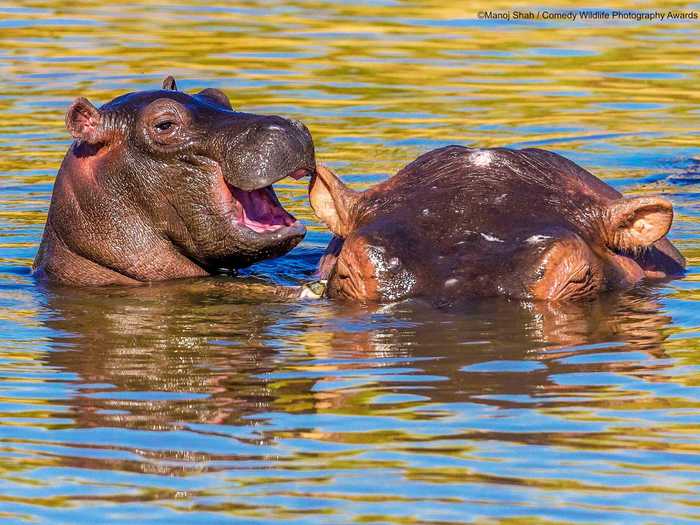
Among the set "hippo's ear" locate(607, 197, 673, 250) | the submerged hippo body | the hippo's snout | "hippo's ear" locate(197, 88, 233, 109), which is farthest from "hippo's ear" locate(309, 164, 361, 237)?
"hippo's ear" locate(607, 197, 673, 250)

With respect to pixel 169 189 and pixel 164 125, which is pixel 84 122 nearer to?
pixel 164 125

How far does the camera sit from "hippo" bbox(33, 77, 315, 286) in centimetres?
979

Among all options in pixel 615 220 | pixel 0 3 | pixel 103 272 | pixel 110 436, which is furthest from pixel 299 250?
pixel 0 3

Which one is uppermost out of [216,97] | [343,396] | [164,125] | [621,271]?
[216,97]

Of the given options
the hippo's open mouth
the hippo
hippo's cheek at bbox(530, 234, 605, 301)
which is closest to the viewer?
hippo's cheek at bbox(530, 234, 605, 301)

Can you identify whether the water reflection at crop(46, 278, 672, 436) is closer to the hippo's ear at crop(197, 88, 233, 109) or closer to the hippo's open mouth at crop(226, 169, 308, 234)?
the hippo's open mouth at crop(226, 169, 308, 234)

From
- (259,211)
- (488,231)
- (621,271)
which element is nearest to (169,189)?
(259,211)

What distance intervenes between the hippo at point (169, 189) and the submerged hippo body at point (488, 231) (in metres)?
0.48

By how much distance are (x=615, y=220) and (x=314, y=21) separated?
45.5ft

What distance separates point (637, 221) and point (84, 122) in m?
3.47

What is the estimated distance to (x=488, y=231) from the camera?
899 centimetres

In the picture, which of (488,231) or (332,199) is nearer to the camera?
(488,231)

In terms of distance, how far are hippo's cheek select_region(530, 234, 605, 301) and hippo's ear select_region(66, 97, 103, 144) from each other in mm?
3154

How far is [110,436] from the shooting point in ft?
22.3
